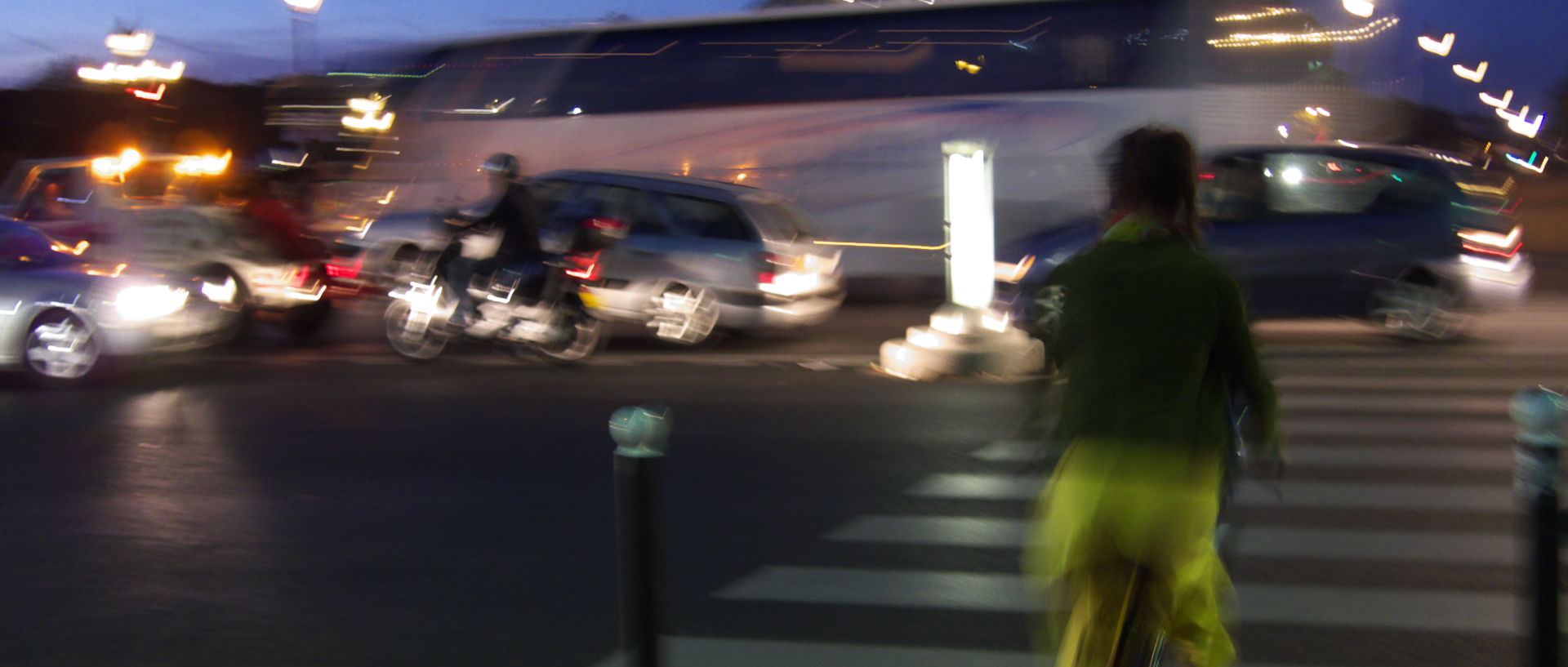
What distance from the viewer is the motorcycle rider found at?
12000 millimetres

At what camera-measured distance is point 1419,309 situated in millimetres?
13188

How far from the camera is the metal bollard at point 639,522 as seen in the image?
11.3 feet

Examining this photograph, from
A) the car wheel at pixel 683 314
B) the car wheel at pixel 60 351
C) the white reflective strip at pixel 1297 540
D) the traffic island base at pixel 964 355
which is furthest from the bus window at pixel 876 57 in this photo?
the white reflective strip at pixel 1297 540

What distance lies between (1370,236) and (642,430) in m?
11.3

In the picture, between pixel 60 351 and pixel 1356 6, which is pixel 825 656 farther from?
pixel 1356 6

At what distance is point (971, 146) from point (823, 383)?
232cm

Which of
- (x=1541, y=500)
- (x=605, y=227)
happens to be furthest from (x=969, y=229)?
(x=1541, y=500)

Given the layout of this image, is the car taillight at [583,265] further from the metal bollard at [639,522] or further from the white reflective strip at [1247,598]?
the metal bollard at [639,522]

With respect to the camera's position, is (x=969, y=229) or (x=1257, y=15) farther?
(x=1257, y=15)

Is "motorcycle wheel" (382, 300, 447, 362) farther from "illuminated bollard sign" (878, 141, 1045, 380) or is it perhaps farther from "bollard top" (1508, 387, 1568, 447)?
"bollard top" (1508, 387, 1568, 447)

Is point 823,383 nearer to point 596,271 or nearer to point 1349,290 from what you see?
point 596,271

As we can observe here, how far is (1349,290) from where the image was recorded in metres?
13.2

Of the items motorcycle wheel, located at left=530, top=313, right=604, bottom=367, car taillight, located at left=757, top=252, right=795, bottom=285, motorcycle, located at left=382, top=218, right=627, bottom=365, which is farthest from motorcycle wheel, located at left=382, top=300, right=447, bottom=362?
car taillight, located at left=757, top=252, right=795, bottom=285

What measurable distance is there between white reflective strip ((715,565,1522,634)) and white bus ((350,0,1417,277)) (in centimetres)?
1343
